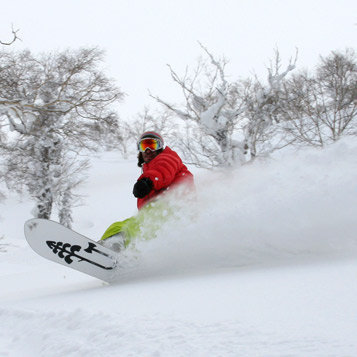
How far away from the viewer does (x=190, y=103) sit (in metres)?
15.5

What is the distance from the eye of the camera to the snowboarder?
380 cm

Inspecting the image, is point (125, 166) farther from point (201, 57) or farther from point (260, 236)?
point (260, 236)

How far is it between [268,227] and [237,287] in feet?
4.20

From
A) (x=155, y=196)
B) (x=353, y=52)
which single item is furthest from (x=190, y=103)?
(x=155, y=196)

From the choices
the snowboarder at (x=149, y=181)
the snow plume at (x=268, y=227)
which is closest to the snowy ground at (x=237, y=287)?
the snow plume at (x=268, y=227)

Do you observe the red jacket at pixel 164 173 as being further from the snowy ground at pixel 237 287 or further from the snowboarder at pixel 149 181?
the snowy ground at pixel 237 287

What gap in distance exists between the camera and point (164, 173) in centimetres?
397

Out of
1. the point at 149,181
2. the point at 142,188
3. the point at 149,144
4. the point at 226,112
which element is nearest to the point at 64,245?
the point at 142,188

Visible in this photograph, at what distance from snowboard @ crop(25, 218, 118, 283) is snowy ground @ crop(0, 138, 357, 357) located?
277 millimetres

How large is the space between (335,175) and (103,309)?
2681 millimetres

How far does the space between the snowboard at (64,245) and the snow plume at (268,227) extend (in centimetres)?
38

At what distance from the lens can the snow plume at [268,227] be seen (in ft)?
11.6

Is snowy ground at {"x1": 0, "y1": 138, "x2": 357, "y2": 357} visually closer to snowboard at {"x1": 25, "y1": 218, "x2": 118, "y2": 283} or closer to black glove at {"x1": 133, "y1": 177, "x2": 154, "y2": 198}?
snowboard at {"x1": 25, "y1": 218, "x2": 118, "y2": 283}

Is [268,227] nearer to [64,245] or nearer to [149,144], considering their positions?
[149,144]
